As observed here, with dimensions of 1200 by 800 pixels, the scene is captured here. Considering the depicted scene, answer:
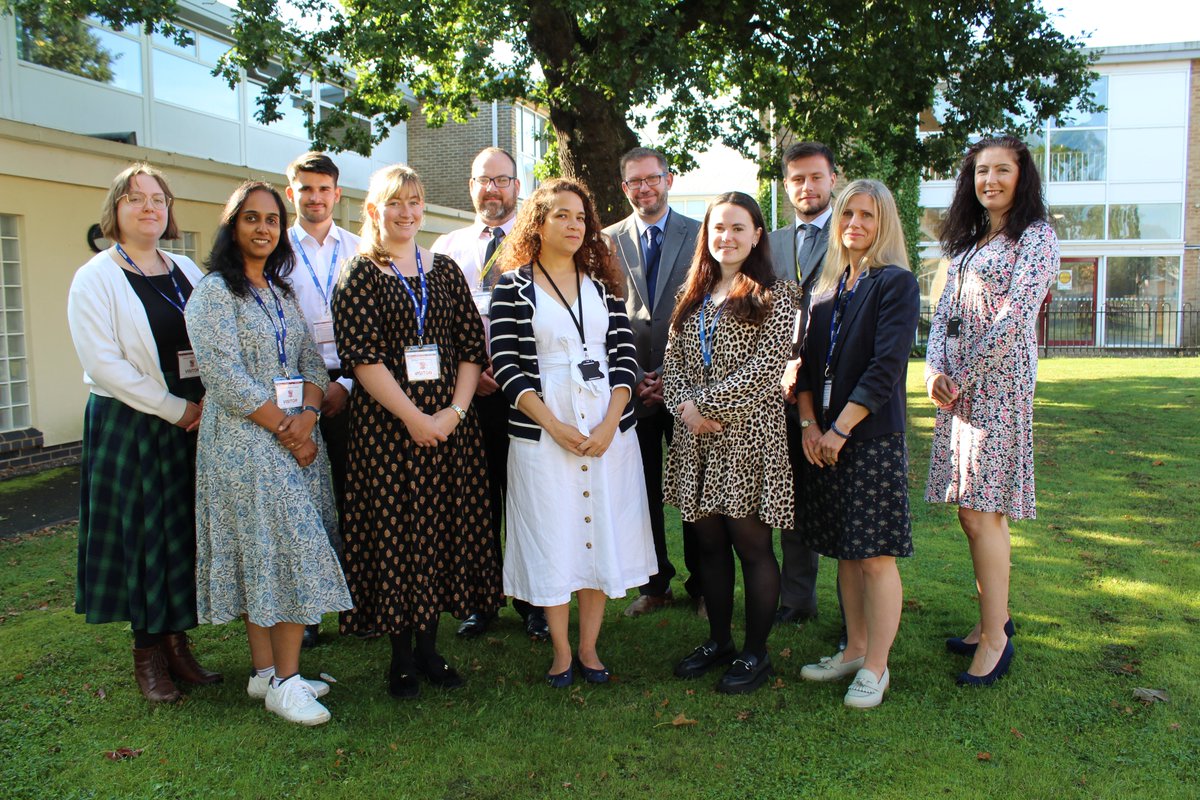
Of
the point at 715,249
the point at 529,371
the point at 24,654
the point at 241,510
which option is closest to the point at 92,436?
the point at 241,510

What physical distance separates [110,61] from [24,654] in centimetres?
1230

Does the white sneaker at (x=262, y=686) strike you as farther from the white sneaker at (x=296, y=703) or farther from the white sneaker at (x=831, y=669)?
the white sneaker at (x=831, y=669)

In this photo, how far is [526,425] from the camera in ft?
13.0

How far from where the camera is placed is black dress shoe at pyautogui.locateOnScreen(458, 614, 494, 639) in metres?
4.75

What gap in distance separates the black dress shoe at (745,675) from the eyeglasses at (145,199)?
11.0 ft

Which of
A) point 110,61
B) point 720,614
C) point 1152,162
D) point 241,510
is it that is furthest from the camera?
point 1152,162

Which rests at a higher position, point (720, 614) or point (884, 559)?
point (884, 559)

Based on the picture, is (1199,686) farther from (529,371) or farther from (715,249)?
(529,371)

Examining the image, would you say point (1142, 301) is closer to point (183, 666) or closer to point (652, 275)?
point (652, 275)

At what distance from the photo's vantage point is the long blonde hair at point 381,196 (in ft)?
12.4

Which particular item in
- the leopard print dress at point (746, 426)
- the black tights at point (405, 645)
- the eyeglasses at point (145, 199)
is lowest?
the black tights at point (405, 645)

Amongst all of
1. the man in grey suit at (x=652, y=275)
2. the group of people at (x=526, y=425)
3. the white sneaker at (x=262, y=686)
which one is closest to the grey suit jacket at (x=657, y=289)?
the man in grey suit at (x=652, y=275)

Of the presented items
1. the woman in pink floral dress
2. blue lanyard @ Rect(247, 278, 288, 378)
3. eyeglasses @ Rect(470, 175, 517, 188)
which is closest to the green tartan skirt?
blue lanyard @ Rect(247, 278, 288, 378)

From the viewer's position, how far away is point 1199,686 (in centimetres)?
381
